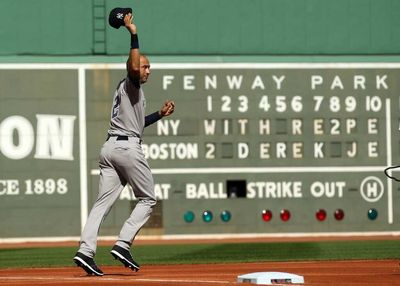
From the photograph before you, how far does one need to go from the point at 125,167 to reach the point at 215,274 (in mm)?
1656

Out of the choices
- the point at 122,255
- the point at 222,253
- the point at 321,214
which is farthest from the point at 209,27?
the point at 122,255

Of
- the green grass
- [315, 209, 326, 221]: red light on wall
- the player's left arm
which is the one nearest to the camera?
the player's left arm

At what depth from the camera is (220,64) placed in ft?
72.7

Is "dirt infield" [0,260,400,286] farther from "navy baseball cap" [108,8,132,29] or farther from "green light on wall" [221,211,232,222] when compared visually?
"green light on wall" [221,211,232,222]

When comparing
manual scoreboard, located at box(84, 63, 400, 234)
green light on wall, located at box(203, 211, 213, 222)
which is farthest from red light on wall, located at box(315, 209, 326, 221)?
green light on wall, located at box(203, 211, 213, 222)

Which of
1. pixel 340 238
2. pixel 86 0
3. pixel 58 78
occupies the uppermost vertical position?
pixel 86 0

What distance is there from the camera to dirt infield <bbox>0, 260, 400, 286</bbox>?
1038cm

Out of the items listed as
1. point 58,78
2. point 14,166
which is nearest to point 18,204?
point 14,166

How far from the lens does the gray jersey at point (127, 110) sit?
11117mm

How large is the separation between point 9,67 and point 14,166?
1.70m

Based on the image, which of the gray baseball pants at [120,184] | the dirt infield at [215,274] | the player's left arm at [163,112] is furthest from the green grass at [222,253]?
the gray baseball pants at [120,184]

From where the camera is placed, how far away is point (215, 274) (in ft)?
39.5

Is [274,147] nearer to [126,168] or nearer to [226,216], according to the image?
[226,216]

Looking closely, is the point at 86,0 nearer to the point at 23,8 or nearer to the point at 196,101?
the point at 23,8
